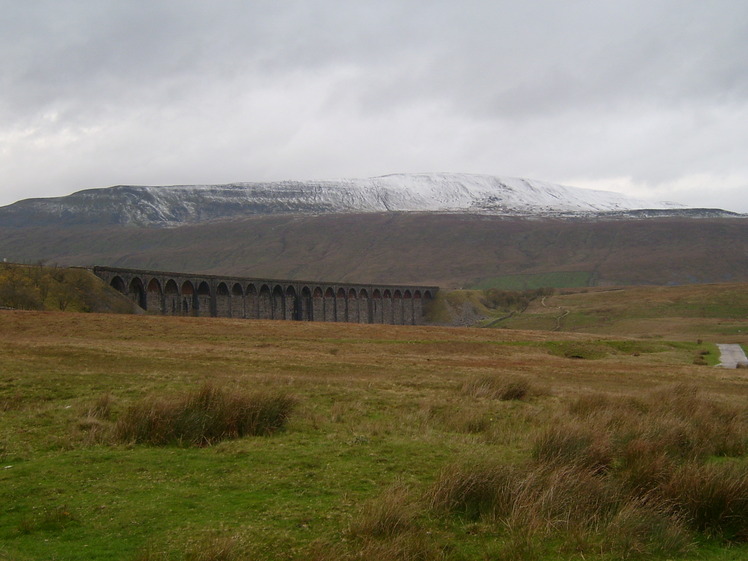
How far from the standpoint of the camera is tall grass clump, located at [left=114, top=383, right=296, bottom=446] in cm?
1123

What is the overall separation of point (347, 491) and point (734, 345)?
169ft

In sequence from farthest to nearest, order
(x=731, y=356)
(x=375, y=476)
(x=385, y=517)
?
1. (x=731, y=356)
2. (x=375, y=476)
3. (x=385, y=517)

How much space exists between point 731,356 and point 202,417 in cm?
4002

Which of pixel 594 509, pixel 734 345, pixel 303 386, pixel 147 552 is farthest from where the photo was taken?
pixel 734 345

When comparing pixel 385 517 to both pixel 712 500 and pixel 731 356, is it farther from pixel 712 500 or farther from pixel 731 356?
pixel 731 356

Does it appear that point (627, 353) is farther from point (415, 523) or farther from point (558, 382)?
point (415, 523)

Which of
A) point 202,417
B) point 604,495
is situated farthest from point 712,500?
point 202,417

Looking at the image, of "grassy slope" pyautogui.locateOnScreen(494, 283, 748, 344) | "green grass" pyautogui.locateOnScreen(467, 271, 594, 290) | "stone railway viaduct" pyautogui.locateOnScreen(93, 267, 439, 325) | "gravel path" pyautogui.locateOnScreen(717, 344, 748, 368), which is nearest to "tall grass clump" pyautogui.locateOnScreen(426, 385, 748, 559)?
"gravel path" pyautogui.locateOnScreen(717, 344, 748, 368)

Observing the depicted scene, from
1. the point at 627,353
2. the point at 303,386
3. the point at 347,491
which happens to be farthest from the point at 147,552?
the point at 627,353

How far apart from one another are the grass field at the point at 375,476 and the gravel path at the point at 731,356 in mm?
21972

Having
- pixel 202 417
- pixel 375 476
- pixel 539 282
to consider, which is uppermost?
pixel 202 417

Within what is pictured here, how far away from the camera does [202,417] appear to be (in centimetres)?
1179

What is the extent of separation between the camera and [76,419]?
476 inches

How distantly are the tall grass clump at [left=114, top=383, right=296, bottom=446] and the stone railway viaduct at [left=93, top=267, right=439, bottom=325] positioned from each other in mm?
53642
